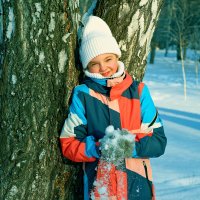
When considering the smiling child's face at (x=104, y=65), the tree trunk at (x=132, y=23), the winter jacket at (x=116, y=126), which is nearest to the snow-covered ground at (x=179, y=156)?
the winter jacket at (x=116, y=126)

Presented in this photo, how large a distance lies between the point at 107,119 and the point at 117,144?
7.9 inches

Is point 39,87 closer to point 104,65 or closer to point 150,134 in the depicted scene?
point 104,65

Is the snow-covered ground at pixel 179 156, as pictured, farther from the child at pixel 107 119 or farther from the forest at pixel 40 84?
the forest at pixel 40 84

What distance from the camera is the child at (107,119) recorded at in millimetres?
1825

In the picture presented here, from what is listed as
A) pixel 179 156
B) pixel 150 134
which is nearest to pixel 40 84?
pixel 150 134

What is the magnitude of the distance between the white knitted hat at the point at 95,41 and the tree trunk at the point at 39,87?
0.23 feet

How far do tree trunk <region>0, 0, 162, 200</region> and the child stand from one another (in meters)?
0.10

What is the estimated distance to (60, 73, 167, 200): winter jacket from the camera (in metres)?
1.82

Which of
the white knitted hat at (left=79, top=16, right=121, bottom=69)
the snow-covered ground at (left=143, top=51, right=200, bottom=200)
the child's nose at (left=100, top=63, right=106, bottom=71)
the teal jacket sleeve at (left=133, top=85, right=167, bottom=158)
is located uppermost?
the white knitted hat at (left=79, top=16, right=121, bottom=69)

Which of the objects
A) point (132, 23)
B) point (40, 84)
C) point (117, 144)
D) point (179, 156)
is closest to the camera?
point (117, 144)

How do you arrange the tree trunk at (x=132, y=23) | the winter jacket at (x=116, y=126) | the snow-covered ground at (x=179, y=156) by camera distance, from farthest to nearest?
the snow-covered ground at (x=179, y=156)
the tree trunk at (x=132, y=23)
the winter jacket at (x=116, y=126)

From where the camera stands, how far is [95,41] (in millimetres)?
1880

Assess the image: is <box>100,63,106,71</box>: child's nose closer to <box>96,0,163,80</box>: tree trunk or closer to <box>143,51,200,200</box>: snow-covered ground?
<box>96,0,163,80</box>: tree trunk

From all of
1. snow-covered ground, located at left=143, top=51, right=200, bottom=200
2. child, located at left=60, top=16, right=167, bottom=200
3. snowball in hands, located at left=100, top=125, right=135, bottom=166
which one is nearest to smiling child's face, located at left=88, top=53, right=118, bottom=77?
child, located at left=60, top=16, right=167, bottom=200
